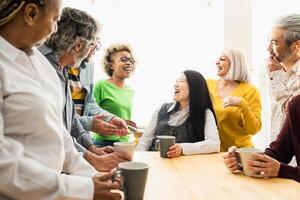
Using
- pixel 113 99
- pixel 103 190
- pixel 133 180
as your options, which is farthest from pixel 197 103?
pixel 103 190

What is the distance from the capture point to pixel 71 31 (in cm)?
140

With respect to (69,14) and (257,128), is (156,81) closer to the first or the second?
(257,128)

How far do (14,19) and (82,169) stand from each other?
55 cm

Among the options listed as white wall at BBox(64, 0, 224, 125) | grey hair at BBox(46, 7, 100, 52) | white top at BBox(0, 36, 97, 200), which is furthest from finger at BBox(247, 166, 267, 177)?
white wall at BBox(64, 0, 224, 125)

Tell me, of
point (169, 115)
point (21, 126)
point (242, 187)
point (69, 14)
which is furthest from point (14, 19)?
point (169, 115)

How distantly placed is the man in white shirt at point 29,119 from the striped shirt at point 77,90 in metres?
0.99

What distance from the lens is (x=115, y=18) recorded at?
3.62 m

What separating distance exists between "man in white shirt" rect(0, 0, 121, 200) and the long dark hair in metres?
1.27

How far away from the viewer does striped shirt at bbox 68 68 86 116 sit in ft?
6.04

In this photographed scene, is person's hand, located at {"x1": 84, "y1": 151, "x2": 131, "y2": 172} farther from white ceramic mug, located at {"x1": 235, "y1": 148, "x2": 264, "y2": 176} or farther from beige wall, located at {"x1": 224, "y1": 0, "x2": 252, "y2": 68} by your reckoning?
beige wall, located at {"x1": 224, "y1": 0, "x2": 252, "y2": 68}

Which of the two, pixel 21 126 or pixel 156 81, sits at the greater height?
pixel 21 126

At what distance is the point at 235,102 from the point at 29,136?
A: 5.64 ft

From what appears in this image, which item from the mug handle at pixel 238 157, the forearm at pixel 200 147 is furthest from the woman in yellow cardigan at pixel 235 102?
the mug handle at pixel 238 157

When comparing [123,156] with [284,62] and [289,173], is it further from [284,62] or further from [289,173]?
[284,62]
